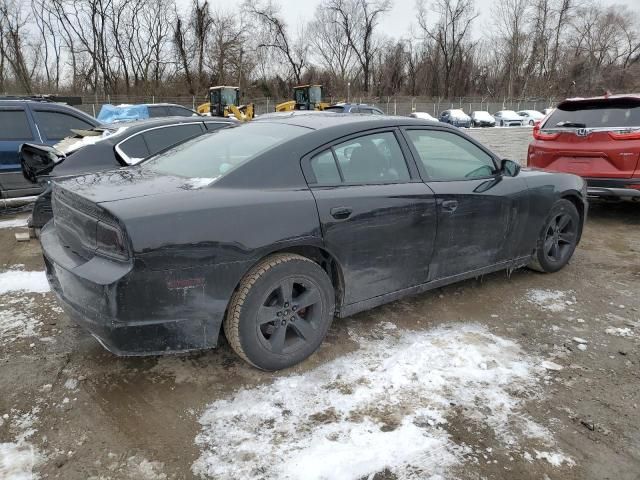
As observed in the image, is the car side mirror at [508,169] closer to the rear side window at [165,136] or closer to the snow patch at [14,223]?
the rear side window at [165,136]

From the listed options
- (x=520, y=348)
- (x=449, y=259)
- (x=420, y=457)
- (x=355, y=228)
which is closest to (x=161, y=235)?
(x=355, y=228)

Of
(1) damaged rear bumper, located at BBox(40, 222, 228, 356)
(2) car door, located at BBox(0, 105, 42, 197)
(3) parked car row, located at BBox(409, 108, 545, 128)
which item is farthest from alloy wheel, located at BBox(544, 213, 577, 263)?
(3) parked car row, located at BBox(409, 108, 545, 128)

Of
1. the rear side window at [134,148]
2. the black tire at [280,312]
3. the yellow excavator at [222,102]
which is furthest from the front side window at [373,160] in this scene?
the yellow excavator at [222,102]

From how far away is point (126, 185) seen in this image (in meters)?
2.88

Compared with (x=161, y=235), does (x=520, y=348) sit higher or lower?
lower

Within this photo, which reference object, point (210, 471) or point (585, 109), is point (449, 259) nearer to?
point (210, 471)

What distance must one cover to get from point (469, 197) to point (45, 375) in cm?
307

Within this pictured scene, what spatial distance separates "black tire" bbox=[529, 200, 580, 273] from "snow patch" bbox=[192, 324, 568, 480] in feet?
5.01

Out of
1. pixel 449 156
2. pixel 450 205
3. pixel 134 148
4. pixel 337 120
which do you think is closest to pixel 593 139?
pixel 449 156

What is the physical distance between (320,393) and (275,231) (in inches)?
37.3

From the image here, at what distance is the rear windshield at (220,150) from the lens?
307 cm

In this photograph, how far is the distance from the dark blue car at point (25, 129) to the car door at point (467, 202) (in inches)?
228

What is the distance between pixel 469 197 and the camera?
3707 mm

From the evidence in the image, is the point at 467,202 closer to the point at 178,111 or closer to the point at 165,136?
the point at 165,136
